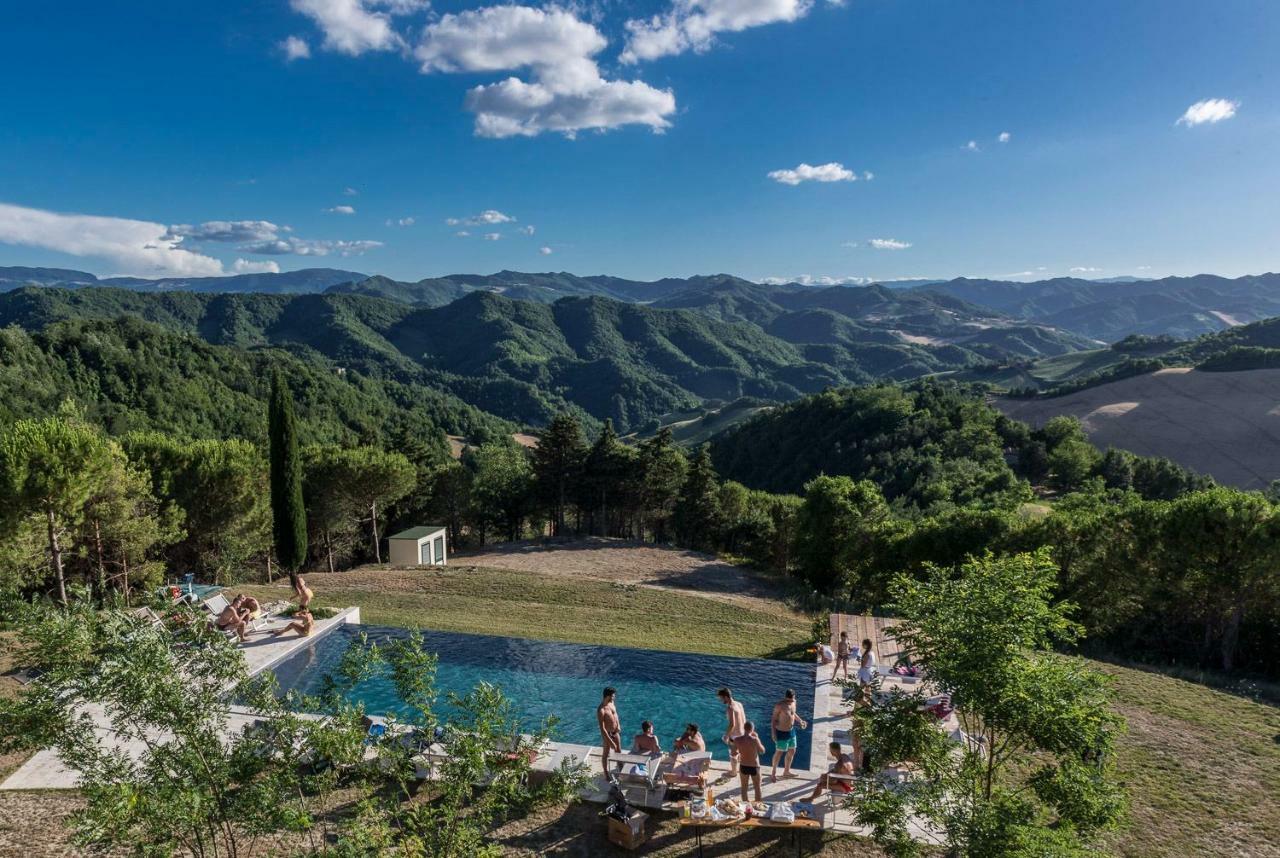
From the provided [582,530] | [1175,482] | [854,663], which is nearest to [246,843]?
[854,663]

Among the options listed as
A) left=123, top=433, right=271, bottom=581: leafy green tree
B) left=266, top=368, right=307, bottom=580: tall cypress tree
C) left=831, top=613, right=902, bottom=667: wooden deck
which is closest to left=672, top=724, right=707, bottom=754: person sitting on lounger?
left=831, top=613, right=902, bottom=667: wooden deck

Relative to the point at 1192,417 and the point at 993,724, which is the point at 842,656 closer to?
the point at 993,724

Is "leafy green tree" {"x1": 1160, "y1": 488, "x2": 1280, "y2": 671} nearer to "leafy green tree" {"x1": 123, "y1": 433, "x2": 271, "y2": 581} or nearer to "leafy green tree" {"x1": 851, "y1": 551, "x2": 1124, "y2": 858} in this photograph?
"leafy green tree" {"x1": 851, "y1": 551, "x2": 1124, "y2": 858}

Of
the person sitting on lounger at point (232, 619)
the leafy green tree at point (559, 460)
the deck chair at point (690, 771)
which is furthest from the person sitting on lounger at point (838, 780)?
the leafy green tree at point (559, 460)

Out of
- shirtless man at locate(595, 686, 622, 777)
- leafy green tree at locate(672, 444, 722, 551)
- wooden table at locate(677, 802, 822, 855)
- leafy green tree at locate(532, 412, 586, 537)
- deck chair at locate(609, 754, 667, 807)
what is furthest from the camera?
leafy green tree at locate(672, 444, 722, 551)

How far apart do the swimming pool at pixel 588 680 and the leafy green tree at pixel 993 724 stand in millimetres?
6715

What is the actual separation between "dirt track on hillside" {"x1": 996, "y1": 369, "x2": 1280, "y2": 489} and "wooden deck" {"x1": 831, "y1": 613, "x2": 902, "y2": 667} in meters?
70.5

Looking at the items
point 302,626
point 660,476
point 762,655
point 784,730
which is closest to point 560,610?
point 762,655

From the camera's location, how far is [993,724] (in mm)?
7113

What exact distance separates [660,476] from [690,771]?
3599 cm

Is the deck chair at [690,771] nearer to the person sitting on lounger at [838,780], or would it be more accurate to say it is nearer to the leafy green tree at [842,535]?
the person sitting on lounger at [838,780]

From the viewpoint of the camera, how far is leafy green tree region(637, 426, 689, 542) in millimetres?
46594

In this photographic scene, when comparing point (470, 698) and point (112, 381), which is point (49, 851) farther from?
point (112, 381)

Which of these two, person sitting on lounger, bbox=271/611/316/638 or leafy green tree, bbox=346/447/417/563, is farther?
leafy green tree, bbox=346/447/417/563
